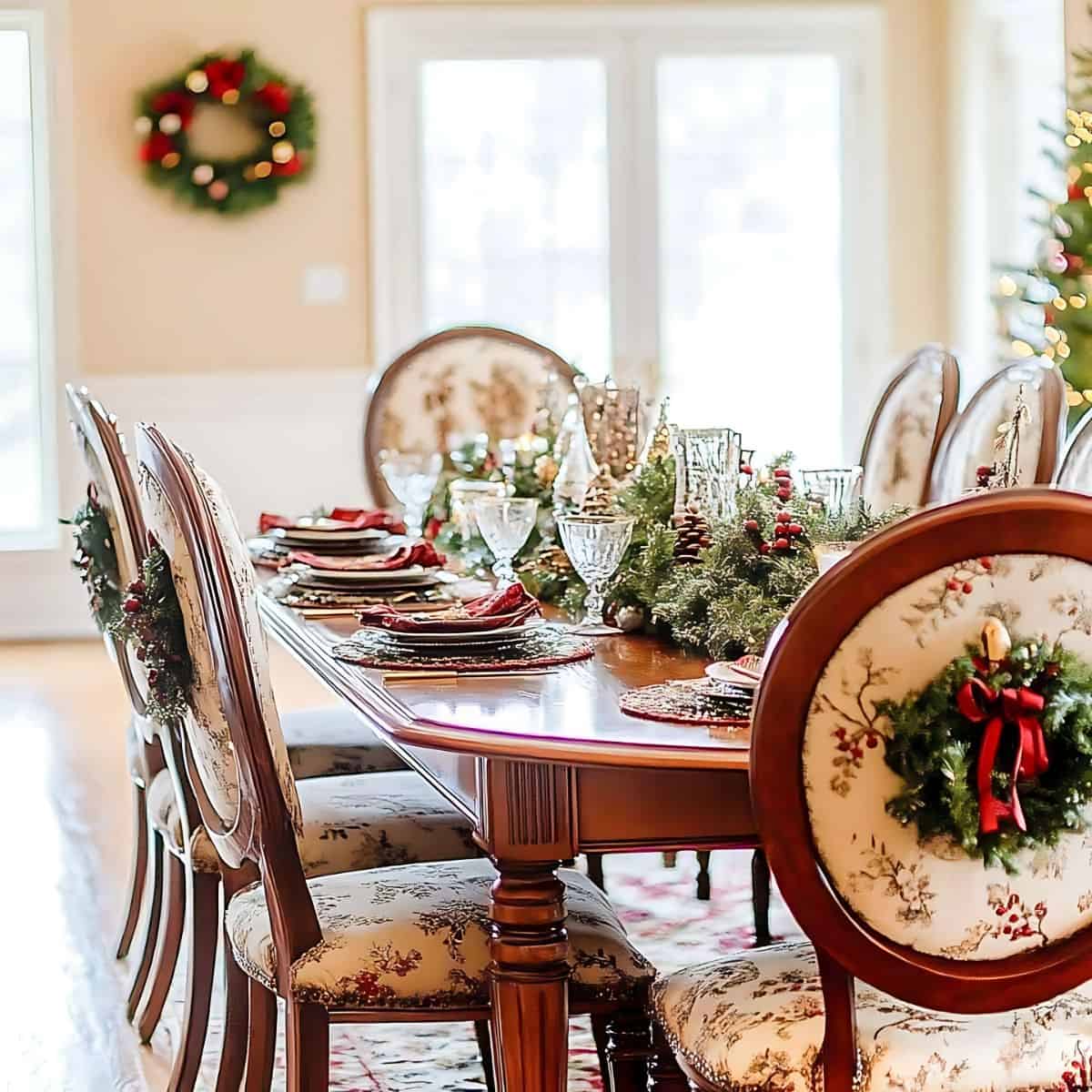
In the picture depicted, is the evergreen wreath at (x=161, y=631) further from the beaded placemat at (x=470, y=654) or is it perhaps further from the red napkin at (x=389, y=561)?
the red napkin at (x=389, y=561)

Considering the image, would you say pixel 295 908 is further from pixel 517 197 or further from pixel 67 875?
pixel 517 197

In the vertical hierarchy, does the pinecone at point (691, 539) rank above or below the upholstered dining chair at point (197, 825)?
above

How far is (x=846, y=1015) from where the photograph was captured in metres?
1.54

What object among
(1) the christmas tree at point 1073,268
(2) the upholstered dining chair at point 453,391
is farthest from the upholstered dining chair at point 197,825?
(1) the christmas tree at point 1073,268

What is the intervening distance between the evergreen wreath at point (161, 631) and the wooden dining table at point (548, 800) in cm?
27

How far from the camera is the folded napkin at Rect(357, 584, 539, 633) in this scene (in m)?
2.12

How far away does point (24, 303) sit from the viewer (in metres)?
6.83

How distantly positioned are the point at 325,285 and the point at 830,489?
485 centimetres

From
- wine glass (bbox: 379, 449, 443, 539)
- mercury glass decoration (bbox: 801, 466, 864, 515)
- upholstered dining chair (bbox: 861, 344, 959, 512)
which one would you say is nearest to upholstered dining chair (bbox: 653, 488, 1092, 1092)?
mercury glass decoration (bbox: 801, 466, 864, 515)

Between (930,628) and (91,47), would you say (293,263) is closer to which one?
(91,47)

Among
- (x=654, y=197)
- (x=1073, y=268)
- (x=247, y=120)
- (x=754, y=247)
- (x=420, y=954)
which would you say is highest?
(x=247, y=120)

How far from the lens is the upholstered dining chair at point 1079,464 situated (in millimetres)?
2705

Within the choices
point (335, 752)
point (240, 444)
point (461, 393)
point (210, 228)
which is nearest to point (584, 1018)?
point (335, 752)

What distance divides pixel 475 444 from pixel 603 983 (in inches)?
75.5
